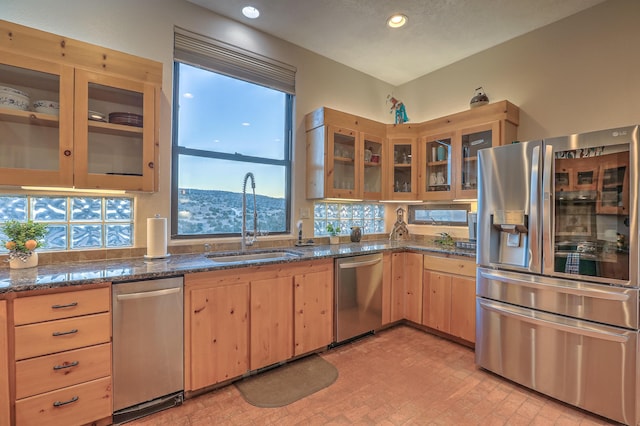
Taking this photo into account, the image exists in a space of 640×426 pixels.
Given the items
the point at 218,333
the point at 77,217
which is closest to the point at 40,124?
the point at 77,217

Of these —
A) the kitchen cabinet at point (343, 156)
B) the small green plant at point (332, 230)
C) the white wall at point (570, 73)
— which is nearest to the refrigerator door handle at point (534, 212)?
the white wall at point (570, 73)

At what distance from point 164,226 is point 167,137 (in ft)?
2.54

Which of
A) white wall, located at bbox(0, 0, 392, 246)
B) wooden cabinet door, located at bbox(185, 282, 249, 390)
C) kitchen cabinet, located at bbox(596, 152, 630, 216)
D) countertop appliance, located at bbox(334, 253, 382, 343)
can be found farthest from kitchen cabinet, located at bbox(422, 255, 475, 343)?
wooden cabinet door, located at bbox(185, 282, 249, 390)

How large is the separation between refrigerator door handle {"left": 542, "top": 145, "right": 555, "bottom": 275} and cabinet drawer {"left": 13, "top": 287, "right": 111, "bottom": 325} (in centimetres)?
281

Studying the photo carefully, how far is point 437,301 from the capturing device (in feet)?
9.85

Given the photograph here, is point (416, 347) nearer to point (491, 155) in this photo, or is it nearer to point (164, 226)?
point (491, 155)

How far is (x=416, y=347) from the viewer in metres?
2.83

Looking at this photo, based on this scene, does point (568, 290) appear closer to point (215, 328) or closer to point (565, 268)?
point (565, 268)

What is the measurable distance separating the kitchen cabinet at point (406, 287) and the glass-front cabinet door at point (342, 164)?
890 mm

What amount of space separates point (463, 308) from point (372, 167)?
1.78 metres

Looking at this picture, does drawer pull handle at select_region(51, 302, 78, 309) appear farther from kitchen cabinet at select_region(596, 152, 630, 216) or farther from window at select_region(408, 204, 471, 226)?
window at select_region(408, 204, 471, 226)

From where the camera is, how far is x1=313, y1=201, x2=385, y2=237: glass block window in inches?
136

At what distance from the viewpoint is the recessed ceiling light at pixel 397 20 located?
8.85ft

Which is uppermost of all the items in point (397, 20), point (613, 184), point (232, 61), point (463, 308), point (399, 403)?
point (397, 20)
